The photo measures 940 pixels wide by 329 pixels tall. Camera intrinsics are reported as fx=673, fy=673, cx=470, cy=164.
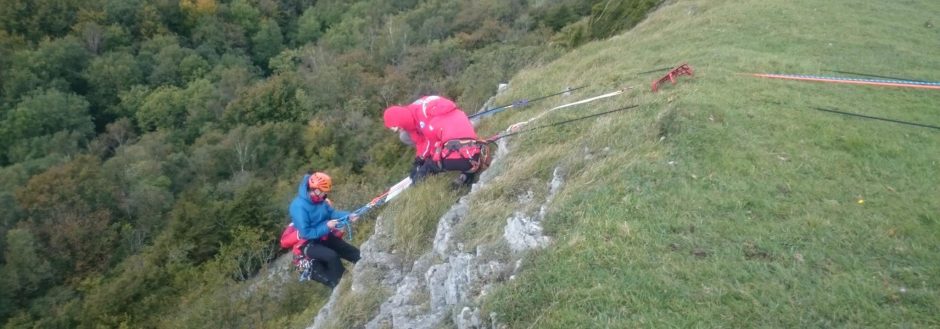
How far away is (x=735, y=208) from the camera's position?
619 cm

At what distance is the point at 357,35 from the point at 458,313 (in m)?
68.1

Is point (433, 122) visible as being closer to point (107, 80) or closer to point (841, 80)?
point (841, 80)

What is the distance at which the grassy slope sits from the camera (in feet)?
→ 16.4

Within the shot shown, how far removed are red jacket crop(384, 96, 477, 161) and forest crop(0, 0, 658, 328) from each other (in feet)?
18.2

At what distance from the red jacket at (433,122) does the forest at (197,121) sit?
5542 mm

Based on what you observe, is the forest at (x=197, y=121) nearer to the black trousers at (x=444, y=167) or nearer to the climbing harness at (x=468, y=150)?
the black trousers at (x=444, y=167)

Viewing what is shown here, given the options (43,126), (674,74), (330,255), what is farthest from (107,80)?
(674,74)

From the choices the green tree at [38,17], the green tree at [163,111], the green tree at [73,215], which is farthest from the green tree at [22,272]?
the green tree at [38,17]

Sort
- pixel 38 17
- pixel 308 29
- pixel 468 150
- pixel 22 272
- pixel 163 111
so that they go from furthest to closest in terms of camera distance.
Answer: pixel 308 29, pixel 38 17, pixel 163 111, pixel 22 272, pixel 468 150

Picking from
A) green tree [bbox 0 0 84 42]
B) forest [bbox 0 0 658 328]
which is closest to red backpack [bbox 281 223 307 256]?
forest [bbox 0 0 658 328]

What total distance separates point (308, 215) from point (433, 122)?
6.87 feet

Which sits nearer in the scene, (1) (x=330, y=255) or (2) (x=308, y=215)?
(2) (x=308, y=215)

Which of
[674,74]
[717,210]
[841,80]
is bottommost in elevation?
[841,80]

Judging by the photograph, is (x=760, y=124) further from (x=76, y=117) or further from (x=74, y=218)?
(x=76, y=117)
